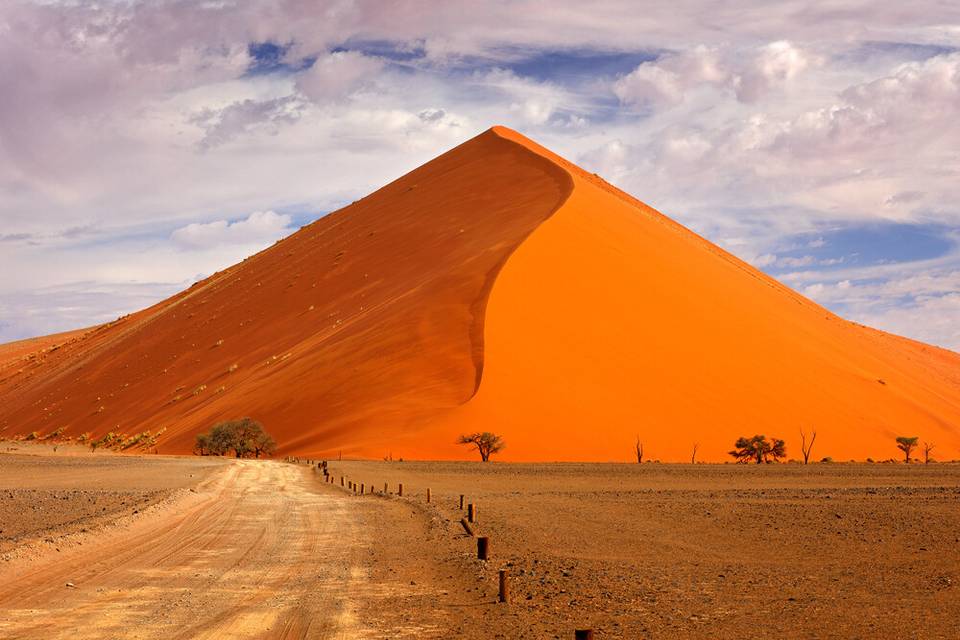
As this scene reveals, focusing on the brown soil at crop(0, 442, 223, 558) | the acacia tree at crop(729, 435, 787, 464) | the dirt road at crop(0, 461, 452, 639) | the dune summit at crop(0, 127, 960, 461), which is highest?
the dune summit at crop(0, 127, 960, 461)

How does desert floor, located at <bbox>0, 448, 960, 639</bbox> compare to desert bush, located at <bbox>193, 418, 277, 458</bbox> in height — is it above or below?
below

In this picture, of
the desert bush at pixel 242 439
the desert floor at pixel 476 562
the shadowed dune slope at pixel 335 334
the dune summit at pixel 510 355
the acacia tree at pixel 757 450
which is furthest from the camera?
the shadowed dune slope at pixel 335 334

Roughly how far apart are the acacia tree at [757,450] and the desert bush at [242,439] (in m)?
18.8

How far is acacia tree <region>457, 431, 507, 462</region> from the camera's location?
126ft

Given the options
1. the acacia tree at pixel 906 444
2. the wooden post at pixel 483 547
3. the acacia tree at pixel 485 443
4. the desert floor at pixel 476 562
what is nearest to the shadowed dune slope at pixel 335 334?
the acacia tree at pixel 485 443

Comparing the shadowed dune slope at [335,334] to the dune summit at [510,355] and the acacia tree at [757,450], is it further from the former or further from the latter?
the acacia tree at [757,450]

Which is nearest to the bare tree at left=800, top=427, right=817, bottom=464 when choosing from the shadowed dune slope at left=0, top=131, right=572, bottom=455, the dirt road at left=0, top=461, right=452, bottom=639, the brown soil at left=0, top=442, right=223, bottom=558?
the shadowed dune slope at left=0, top=131, right=572, bottom=455

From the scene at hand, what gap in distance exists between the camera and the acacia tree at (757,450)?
1617 inches

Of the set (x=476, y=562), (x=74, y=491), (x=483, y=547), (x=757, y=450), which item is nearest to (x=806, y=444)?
(x=757, y=450)

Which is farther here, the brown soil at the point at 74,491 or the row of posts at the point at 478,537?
the brown soil at the point at 74,491

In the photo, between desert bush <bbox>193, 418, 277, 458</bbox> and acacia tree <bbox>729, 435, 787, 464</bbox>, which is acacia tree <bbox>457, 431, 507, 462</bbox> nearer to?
acacia tree <bbox>729, 435, 787, 464</bbox>

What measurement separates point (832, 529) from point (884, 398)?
115ft

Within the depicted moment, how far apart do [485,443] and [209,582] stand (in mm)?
26283

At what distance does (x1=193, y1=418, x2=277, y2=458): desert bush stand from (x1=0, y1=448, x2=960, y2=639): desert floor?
14.7 metres
